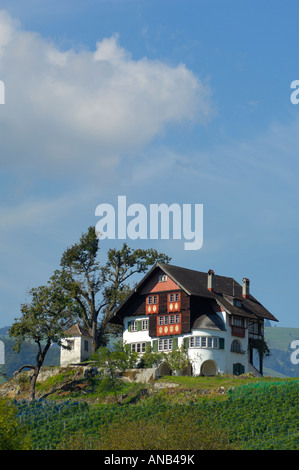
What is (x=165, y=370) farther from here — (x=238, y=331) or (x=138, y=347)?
(x=238, y=331)

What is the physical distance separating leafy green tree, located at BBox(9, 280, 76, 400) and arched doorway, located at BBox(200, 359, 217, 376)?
1456cm

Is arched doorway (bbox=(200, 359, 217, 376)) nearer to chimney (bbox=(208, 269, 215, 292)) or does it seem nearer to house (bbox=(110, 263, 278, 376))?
house (bbox=(110, 263, 278, 376))

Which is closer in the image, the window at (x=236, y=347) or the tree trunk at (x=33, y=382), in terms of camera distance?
the tree trunk at (x=33, y=382)

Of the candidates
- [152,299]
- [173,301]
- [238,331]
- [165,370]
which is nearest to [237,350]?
[238,331]

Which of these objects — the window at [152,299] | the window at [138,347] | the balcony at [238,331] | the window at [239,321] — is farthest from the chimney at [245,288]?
the window at [138,347]

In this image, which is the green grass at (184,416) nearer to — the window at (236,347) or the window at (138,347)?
the window at (236,347)

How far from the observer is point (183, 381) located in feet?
246

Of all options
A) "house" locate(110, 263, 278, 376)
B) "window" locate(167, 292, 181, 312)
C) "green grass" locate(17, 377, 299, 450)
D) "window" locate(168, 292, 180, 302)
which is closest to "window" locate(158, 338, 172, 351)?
"house" locate(110, 263, 278, 376)

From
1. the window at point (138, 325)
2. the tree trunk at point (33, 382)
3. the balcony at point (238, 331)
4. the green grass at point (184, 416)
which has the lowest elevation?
the green grass at point (184, 416)

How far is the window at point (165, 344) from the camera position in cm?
8462

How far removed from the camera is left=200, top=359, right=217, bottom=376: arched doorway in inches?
3282
